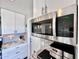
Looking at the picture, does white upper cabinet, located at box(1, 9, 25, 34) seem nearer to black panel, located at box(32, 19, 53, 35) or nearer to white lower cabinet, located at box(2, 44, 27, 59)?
white lower cabinet, located at box(2, 44, 27, 59)

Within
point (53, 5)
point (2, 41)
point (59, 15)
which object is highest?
point (53, 5)

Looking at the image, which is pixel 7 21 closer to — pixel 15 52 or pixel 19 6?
pixel 19 6

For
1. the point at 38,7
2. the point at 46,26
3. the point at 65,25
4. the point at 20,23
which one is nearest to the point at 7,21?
the point at 20,23

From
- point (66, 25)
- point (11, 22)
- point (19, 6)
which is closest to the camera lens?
point (66, 25)

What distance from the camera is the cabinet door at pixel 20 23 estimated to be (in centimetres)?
346

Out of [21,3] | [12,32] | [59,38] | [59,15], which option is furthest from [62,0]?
[21,3]

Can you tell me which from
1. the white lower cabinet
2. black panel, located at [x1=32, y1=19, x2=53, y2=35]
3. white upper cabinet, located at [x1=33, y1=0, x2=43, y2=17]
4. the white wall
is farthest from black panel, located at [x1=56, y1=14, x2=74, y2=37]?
the white wall

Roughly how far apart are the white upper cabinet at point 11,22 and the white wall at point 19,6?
162mm

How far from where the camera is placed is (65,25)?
809 millimetres

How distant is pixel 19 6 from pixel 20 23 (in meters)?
0.52

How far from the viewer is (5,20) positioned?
10.1ft

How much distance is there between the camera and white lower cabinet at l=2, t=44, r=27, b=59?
2884 mm

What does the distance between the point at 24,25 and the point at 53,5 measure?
2721mm

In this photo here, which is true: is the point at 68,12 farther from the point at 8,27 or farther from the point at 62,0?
the point at 8,27
